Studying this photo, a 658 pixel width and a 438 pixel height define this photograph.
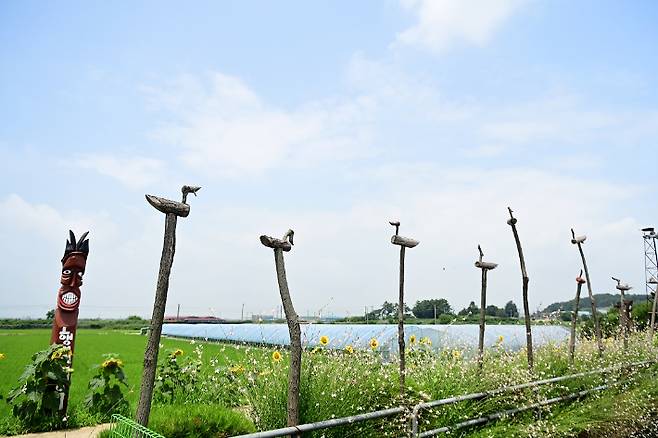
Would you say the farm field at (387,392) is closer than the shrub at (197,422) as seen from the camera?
No

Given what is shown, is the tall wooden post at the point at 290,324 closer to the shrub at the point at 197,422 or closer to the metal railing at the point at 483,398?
the shrub at the point at 197,422

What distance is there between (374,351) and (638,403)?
3.05 metres

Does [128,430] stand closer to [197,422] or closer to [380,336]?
[197,422]

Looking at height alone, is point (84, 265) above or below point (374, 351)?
above

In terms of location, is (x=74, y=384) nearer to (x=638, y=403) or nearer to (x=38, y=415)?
(x=38, y=415)

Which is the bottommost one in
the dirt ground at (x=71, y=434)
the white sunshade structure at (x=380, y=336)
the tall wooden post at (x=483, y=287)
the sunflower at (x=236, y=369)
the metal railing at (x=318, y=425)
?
the dirt ground at (x=71, y=434)

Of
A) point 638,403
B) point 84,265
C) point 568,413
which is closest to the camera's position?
point 568,413

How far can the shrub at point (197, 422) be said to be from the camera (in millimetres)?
3502

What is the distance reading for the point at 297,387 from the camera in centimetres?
369

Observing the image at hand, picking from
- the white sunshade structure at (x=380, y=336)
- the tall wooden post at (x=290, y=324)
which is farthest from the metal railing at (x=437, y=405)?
the white sunshade structure at (x=380, y=336)

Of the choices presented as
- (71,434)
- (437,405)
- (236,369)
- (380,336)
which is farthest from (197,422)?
(380,336)

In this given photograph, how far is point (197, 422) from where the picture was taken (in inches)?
141

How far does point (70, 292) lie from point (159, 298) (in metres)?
3.48

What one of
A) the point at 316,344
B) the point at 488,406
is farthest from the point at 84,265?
the point at 488,406
